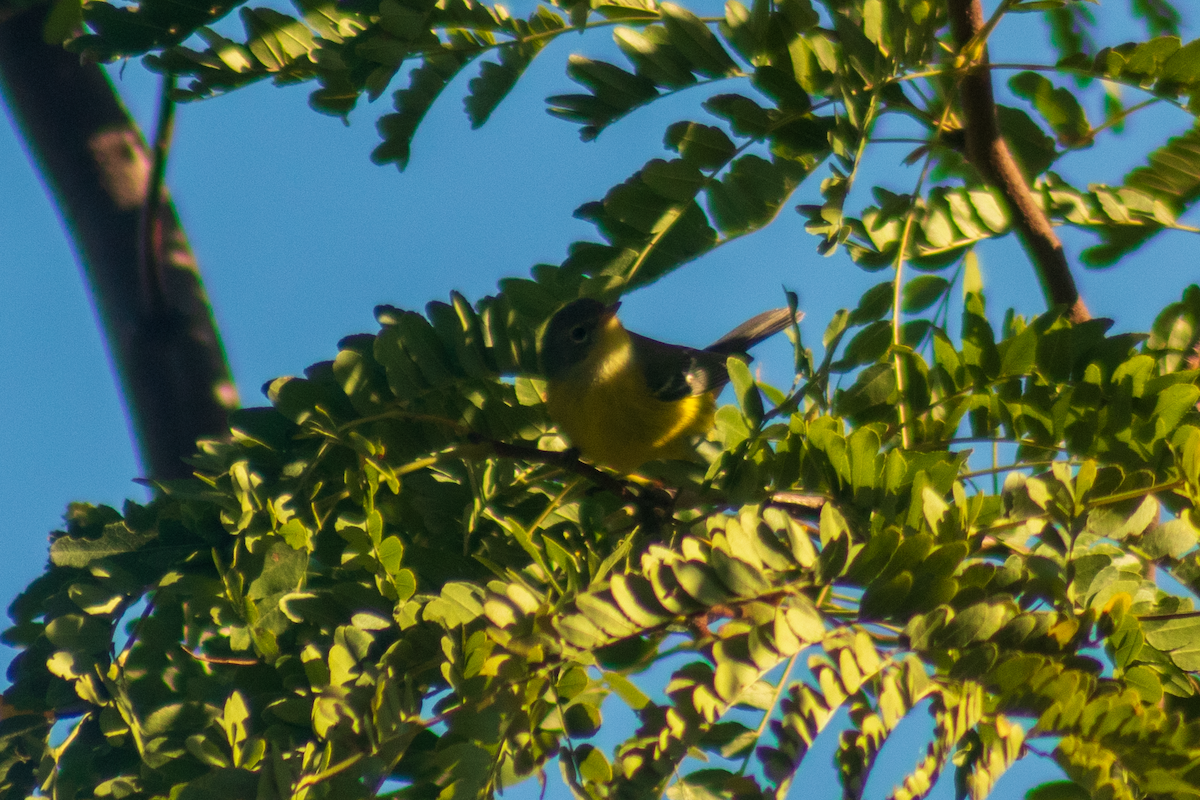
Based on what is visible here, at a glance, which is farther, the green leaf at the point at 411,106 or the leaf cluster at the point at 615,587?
the green leaf at the point at 411,106

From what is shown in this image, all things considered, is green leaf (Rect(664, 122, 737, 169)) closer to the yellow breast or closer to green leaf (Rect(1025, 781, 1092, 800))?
the yellow breast

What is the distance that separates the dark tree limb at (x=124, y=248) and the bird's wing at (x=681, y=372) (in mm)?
1552

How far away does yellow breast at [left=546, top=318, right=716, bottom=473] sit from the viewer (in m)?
2.96

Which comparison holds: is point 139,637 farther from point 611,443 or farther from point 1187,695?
point 1187,695

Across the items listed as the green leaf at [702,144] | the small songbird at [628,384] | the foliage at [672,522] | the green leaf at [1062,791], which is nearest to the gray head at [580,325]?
the small songbird at [628,384]

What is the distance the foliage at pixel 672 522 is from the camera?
4.78 feet

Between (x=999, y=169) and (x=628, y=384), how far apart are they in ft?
5.66

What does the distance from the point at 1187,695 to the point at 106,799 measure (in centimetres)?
183

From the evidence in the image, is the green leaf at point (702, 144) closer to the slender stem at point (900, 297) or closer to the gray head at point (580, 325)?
the slender stem at point (900, 297)

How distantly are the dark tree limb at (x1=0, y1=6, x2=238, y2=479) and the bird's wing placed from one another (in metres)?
1.55

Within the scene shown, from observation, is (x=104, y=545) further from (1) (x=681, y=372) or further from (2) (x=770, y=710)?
(1) (x=681, y=372)

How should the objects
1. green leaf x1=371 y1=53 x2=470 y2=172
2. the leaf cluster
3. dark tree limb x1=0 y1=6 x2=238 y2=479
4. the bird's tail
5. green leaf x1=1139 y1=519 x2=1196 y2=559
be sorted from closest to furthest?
1. the leaf cluster
2. green leaf x1=1139 y1=519 x2=1196 y2=559
3. green leaf x1=371 y1=53 x2=470 y2=172
4. dark tree limb x1=0 y1=6 x2=238 y2=479
5. the bird's tail

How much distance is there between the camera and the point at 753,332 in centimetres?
463

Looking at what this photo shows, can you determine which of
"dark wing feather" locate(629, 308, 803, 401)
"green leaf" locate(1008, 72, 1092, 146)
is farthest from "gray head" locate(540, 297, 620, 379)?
"green leaf" locate(1008, 72, 1092, 146)
